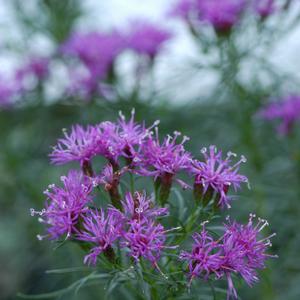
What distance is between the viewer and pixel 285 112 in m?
2.68

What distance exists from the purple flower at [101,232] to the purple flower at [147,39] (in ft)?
5.37

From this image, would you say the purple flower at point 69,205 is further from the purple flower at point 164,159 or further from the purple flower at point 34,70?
the purple flower at point 34,70

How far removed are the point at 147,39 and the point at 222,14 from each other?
21.0 inches

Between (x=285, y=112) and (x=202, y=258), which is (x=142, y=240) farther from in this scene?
(x=285, y=112)

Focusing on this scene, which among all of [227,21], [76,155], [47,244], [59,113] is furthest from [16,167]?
[76,155]

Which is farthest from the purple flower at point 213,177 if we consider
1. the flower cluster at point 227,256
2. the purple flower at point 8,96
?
the purple flower at point 8,96

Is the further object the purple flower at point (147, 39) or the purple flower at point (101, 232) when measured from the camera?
the purple flower at point (147, 39)

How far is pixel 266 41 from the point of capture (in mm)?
2592

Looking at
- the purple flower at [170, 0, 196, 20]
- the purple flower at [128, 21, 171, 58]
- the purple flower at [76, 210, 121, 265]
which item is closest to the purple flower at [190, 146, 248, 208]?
the purple flower at [76, 210, 121, 265]

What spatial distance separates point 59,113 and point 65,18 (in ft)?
2.06

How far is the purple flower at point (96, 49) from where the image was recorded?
2.99 m

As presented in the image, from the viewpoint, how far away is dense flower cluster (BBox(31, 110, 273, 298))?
1.42 m

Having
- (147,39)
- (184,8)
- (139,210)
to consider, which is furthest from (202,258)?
(147,39)


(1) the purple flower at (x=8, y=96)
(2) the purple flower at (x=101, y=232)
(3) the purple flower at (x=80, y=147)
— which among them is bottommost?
(2) the purple flower at (x=101, y=232)
